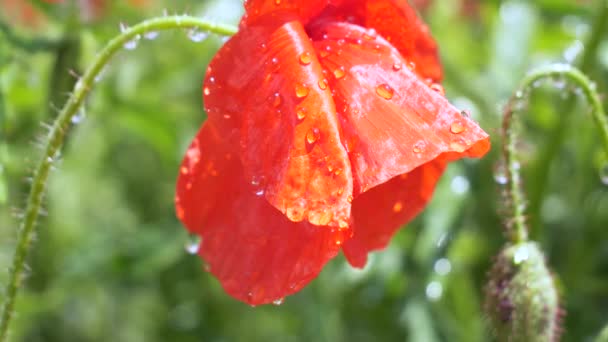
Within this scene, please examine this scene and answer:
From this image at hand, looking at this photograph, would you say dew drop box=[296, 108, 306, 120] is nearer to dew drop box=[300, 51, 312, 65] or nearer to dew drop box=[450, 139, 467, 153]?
dew drop box=[300, 51, 312, 65]

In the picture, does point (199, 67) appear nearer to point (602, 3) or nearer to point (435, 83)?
point (602, 3)

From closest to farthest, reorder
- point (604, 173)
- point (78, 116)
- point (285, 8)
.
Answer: point (285, 8) < point (78, 116) < point (604, 173)

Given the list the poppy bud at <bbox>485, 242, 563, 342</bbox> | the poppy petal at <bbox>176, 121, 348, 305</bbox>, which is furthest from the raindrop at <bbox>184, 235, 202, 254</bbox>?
the poppy bud at <bbox>485, 242, 563, 342</bbox>

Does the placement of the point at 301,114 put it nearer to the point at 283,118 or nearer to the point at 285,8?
the point at 283,118

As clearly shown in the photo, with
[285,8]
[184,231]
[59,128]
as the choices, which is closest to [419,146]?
[285,8]

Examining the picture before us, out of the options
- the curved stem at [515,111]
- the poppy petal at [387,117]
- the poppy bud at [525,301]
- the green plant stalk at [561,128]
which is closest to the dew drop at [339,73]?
the poppy petal at [387,117]

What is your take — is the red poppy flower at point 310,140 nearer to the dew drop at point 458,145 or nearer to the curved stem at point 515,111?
the dew drop at point 458,145
